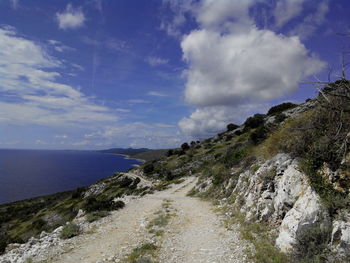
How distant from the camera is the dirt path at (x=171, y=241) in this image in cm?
824

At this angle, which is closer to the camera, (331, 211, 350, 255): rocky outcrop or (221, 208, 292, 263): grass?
(331, 211, 350, 255): rocky outcrop

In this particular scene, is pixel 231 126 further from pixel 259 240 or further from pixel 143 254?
pixel 143 254

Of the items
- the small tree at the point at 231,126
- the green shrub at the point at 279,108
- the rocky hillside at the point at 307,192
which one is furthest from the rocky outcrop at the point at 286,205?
the small tree at the point at 231,126

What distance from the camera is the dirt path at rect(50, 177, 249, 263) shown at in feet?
27.0

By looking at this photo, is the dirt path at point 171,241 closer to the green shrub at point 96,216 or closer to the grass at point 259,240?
the grass at point 259,240

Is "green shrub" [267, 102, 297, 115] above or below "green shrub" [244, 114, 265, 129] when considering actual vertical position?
above

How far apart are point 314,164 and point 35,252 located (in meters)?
12.9

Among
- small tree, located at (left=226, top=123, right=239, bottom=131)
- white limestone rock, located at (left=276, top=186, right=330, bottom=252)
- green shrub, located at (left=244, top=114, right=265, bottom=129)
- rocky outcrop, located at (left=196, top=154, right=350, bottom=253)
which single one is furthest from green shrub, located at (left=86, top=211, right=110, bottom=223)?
small tree, located at (left=226, top=123, right=239, bottom=131)

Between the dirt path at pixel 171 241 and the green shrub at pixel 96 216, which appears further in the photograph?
the green shrub at pixel 96 216

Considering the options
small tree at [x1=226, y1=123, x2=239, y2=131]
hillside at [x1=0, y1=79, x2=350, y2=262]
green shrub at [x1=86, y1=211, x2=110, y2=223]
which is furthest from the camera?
small tree at [x1=226, y1=123, x2=239, y2=131]

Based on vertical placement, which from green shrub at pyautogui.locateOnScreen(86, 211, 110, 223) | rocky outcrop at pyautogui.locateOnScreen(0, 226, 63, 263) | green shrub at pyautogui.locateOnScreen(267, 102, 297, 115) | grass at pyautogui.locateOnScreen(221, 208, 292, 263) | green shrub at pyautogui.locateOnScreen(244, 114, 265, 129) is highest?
green shrub at pyautogui.locateOnScreen(267, 102, 297, 115)

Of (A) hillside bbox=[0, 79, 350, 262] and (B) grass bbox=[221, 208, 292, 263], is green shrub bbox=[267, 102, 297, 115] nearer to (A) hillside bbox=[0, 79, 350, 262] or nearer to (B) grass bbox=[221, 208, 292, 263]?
(A) hillside bbox=[0, 79, 350, 262]

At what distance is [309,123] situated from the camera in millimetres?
10898

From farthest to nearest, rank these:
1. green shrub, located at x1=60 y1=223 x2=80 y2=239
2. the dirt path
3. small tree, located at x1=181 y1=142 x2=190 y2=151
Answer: small tree, located at x1=181 y1=142 x2=190 y2=151, green shrub, located at x1=60 y1=223 x2=80 y2=239, the dirt path
